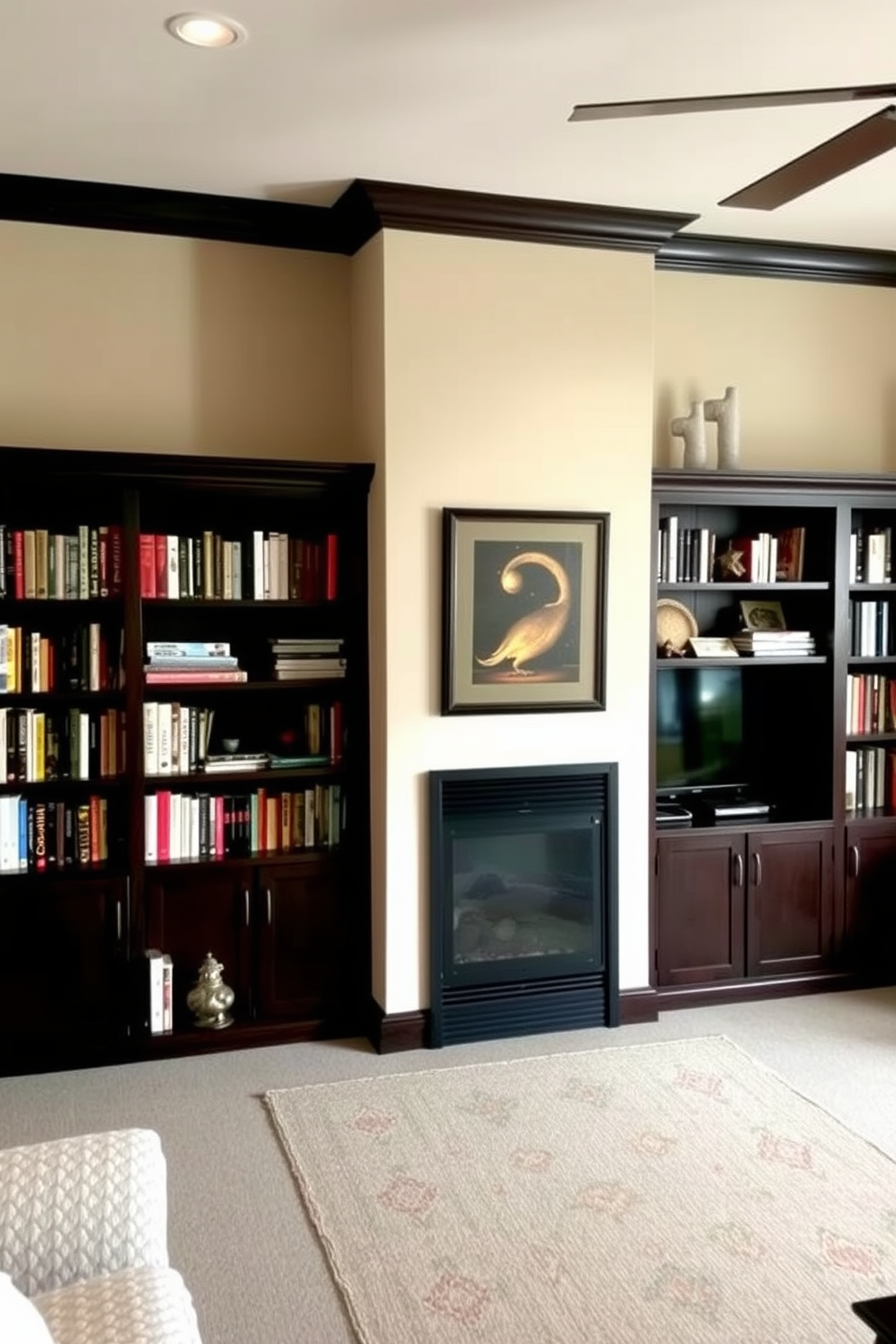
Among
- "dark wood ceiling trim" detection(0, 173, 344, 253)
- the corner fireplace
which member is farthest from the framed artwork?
"dark wood ceiling trim" detection(0, 173, 344, 253)

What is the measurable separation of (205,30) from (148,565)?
1658 millimetres

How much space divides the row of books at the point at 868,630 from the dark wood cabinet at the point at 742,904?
0.76m

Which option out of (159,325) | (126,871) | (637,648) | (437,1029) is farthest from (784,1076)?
(159,325)

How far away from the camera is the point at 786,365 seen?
15.5 ft

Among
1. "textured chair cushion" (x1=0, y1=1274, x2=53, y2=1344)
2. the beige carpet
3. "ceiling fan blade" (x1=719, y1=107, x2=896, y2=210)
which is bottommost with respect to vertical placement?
the beige carpet

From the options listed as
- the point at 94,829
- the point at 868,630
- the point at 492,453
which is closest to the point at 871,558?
the point at 868,630

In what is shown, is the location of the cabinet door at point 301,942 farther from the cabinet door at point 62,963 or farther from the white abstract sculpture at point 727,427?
the white abstract sculpture at point 727,427

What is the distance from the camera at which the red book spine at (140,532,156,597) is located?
149 inches

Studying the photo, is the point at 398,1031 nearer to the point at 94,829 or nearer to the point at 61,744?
the point at 94,829

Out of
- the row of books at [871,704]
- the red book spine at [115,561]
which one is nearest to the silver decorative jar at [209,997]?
the red book spine at [115,561]

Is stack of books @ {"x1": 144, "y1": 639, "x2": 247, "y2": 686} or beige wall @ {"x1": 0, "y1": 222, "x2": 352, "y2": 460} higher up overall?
beige wall @ {"x1": 0, "y1": 222, "x2": 352, "y2": 460}

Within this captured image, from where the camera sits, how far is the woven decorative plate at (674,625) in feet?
14.6

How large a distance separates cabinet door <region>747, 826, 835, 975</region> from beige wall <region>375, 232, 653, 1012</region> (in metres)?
0.74

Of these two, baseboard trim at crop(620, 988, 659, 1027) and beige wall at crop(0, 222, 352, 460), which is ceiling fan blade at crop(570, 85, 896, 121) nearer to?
beige wall at crop(0, 222, 352, 460)
